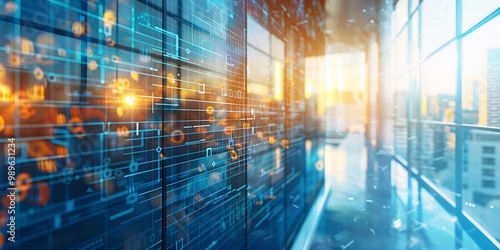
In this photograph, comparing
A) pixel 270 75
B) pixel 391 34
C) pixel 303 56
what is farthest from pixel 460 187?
pixel 270 75

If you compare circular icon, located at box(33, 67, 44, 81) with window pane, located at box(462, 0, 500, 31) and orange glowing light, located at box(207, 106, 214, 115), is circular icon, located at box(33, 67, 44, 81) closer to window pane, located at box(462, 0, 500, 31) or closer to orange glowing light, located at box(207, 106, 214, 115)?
orange glowing light, located at box(207, 106, 214, 115)

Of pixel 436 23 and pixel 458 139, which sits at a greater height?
pixel 436 23

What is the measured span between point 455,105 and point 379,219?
110 cm

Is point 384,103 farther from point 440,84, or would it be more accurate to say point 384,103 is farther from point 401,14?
point 401,14

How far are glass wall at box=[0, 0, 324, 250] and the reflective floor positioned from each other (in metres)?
1.00

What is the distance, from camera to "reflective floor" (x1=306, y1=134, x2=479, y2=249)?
1.91 meters

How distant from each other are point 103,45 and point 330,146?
7.78ft

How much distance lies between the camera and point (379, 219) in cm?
204

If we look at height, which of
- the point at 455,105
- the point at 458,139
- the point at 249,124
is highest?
the point at 455,105

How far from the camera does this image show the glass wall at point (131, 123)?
0.45 m

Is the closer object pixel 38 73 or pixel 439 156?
pixel 38 73

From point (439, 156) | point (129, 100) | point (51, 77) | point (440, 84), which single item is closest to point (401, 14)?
point (440, 84)

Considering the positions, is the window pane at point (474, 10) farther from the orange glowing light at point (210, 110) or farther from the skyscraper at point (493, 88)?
the orange glowing light at point (210, 110)

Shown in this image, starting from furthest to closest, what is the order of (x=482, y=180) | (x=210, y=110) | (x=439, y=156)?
(x=439, y=156)
(x=482, y=180)
(x=210, y=110)
